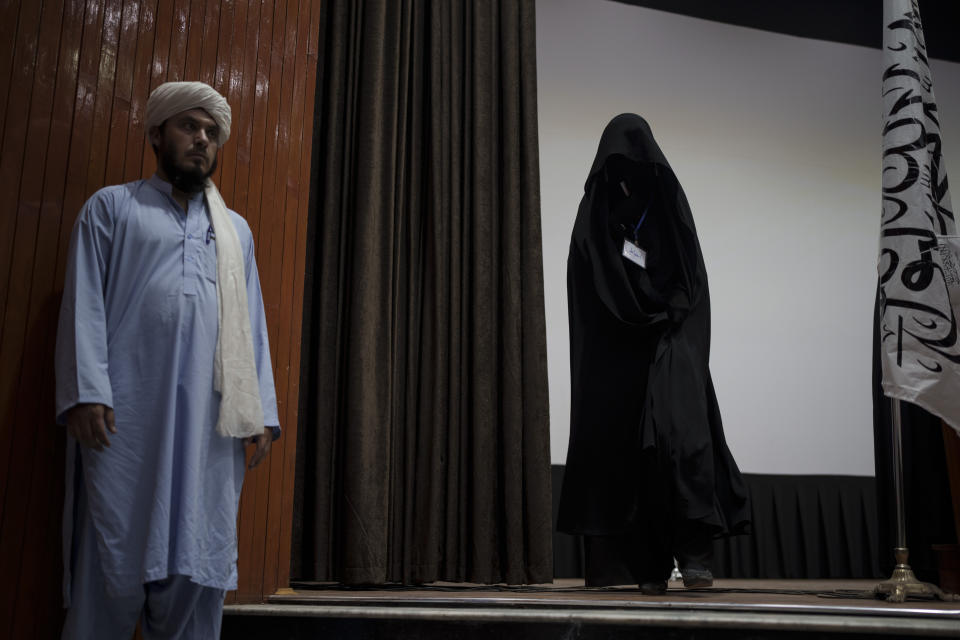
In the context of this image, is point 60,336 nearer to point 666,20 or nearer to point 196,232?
point 196,232

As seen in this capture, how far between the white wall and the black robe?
1540mm

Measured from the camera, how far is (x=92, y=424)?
1843mm

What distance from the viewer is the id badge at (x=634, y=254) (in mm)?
3053

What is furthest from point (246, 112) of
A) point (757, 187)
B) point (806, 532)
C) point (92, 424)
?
point (806, 532)

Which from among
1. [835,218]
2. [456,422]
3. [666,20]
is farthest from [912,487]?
[666,20]

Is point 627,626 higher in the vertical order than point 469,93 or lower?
lower

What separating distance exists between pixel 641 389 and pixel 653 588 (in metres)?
0.64

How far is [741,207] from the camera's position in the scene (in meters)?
5.12

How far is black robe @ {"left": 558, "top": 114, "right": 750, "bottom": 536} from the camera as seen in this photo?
9.05 feet

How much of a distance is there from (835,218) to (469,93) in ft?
7.96

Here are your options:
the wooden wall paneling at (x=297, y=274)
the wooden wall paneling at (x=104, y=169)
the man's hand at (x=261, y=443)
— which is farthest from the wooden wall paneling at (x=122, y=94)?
the man's hand at (x=261, y=443)

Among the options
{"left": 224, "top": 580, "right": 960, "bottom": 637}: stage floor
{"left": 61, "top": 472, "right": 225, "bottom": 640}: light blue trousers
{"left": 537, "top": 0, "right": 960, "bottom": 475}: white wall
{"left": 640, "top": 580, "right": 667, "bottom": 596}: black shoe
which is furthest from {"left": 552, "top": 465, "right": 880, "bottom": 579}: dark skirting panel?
{"left": 61, "top": 472, "right": 225, "bottom": 640}: light blue trousers

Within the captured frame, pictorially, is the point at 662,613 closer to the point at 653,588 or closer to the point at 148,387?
the point at 653,588

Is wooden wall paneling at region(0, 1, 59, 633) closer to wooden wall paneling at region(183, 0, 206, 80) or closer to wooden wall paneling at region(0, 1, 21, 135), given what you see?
wooden wall paneling at region(0, 1, 21, 135)
